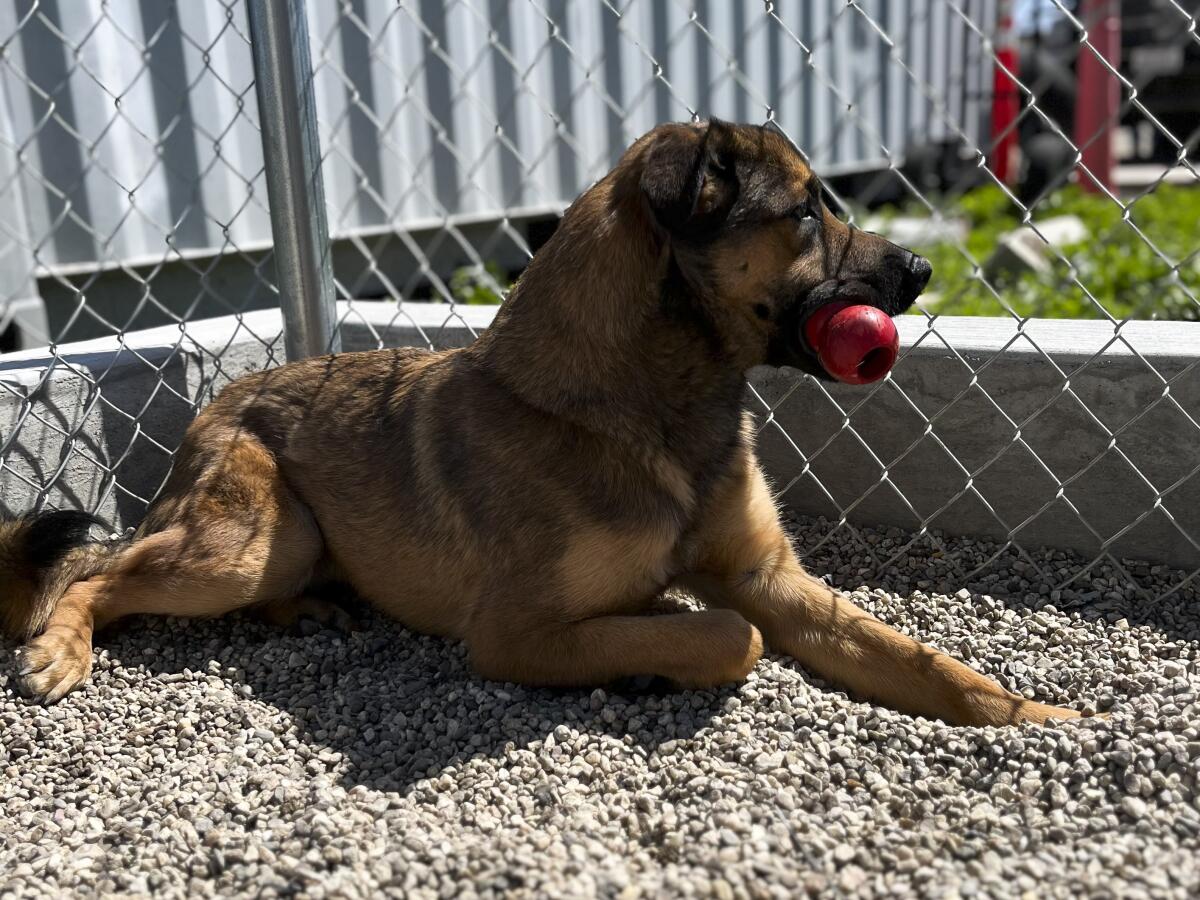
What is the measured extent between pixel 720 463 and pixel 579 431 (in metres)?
0.43

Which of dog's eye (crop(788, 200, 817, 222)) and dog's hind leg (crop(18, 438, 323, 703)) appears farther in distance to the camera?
dog's hind leg (crop(18, 438, 323, 703))

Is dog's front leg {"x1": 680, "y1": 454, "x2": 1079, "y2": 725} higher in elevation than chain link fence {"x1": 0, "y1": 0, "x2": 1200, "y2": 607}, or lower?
lower

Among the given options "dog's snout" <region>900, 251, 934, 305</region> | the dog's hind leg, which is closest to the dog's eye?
"dog's snout" <region>900, 251, 934, 305</region>

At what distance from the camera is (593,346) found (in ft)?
9.93

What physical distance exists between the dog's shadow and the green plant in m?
3.03

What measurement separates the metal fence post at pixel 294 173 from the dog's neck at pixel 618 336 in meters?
1.30

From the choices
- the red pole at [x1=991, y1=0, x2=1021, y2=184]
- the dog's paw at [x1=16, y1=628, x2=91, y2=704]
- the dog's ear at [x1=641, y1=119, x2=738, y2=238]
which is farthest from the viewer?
the red pole at [x1=991, y1=0, x2=1021, y2=184]

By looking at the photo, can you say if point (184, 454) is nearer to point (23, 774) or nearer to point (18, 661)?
point (18, 661)

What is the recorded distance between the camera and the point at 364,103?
7.07 meters

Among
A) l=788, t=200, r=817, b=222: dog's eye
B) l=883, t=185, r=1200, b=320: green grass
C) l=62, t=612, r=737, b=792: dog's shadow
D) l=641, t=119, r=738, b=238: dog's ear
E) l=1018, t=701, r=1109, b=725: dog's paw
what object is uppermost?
l=641, t=119, r=738, b=238: dog's ear

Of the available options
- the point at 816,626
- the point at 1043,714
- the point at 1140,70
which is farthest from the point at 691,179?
the point at 1140,70

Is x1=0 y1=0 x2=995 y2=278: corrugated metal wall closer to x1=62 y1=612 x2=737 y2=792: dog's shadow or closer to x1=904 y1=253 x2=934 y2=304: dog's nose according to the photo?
x1=904 y1=253 x2=934 y2=304: dog's nose

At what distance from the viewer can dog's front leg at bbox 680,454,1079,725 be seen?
2918 mm

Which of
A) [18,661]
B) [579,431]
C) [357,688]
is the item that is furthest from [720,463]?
[18,661]
